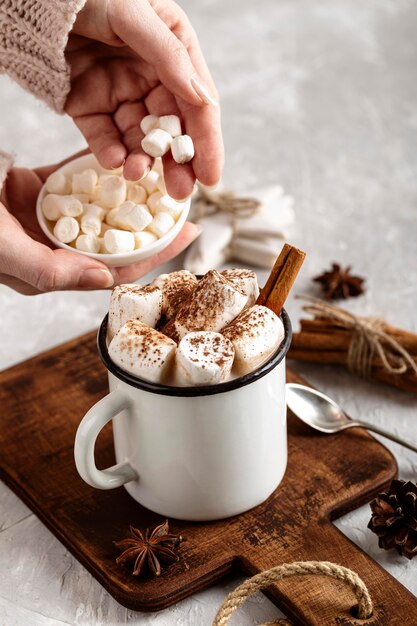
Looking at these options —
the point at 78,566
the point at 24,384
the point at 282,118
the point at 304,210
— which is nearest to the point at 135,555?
the point at 78,566

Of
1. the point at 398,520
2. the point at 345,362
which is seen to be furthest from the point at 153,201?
the point at 398,520

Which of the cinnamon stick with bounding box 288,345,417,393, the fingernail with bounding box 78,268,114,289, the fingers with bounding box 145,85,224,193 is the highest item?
the fingers with bounding box 145,85,224,193

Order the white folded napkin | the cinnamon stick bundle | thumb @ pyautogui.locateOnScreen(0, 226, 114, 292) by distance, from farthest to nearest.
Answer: the white folded napkin → the cinnamon stick bundle → thumb @ pyautogui.locateOnScreen(0, 226, 114, 292)

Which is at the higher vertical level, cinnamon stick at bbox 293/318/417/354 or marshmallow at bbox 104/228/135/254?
marshmallow at bbox 104/228/135/254

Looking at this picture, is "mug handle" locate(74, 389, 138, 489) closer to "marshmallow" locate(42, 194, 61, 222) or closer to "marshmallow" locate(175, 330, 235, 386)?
"marshmallow" locate(175, 330, 235, 386)

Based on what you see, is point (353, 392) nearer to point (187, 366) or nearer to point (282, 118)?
point (187, 366)

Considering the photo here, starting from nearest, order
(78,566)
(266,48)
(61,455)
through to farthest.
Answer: (78,566) < (61,455) < (266,48)

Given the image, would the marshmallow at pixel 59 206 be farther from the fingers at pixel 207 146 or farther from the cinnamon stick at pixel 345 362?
the cinnamon stick at pixel 345 362

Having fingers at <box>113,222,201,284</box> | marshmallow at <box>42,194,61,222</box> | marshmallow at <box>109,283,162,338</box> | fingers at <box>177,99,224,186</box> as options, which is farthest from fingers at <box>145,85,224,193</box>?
marshmallow at <box>109,283,162,338</box>
